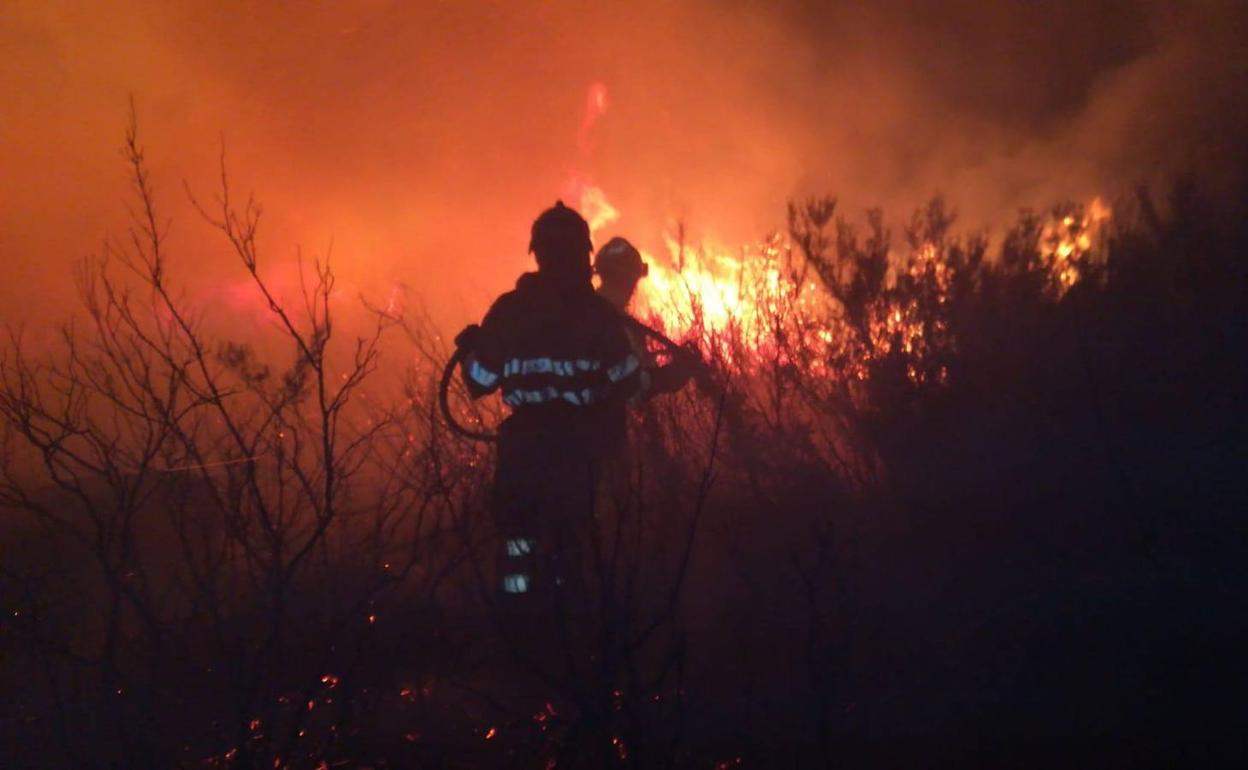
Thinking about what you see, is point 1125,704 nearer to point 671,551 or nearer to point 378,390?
point 671,551

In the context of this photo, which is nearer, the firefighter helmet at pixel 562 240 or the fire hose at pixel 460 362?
the fire hose at pixel 460 362

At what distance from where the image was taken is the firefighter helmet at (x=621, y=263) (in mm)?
4207

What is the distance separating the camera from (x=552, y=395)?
10.2ft

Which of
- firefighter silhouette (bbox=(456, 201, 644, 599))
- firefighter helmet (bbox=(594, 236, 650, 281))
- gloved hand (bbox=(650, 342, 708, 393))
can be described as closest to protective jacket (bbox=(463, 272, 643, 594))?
firefighter silhouette (bbox=(456, 201, 644, 599))

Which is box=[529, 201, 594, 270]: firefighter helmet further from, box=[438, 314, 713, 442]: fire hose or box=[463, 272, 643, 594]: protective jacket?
box=[438, 314, 713, 442]: fire hose

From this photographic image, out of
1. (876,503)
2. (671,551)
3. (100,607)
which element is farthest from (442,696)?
(876,503)

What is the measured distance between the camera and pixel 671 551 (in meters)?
3.39

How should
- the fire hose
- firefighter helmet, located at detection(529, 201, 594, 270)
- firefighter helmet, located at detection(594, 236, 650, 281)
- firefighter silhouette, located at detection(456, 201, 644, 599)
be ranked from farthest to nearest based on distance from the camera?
1. firefighter helmet, located at detection(594, 236, 650, 281)
2. firefighter helmet, located at detection(529, 201, 594, 270)
3. the fire hose
4. firefighter silhouette, located at detection(456, 201, 644, 599)

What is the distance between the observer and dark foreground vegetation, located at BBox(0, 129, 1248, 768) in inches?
103

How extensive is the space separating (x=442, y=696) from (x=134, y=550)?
1.08 m

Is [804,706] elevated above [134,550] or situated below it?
below

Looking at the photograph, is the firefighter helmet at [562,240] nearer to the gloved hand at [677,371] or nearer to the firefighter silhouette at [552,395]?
the firefighter silhouette at [552,395]

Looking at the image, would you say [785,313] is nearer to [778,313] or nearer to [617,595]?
[778,313]

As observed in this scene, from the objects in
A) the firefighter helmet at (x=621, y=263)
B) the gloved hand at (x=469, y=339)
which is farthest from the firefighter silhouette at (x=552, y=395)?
the firefighter helmet at (x=621, y=263)
